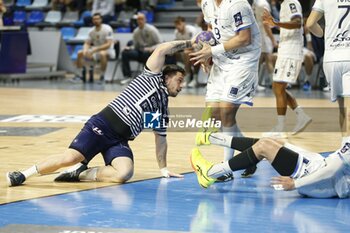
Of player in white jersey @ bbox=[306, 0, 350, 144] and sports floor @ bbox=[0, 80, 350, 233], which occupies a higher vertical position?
player in white jersey @ bbox=[306, 0, 350, 144]

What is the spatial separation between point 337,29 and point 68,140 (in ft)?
13.2

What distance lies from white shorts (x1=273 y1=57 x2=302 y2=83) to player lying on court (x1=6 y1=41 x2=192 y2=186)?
377 cm

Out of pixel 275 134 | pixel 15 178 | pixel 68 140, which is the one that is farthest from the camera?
pixel 275 134

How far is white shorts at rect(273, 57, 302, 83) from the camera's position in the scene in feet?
37.3

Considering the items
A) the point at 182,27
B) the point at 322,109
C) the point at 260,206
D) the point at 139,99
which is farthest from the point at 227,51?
the point at 182,27

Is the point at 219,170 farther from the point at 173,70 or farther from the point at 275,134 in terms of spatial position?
the point at 275,134

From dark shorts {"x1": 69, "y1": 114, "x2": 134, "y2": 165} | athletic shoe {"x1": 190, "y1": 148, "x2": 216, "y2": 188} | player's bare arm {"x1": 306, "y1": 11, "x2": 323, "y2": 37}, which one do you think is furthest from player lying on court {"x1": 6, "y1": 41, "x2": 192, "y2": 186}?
player's bare arm {"x1": 306, "y1": 11, "x2": 323, "y2": 37}

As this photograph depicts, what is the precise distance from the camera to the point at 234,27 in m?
7.97

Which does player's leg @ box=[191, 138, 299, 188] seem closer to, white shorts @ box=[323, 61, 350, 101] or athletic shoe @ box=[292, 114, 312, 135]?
white shorts @ box=[323, 61, 350, 101]

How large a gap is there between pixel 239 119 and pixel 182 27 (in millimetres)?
6642

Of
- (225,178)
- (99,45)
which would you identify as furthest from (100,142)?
(99,45)

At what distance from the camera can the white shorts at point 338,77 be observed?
7.86m

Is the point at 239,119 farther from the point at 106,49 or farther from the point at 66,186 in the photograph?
the point at 106,49

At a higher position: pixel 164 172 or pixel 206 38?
pixel 206 38
